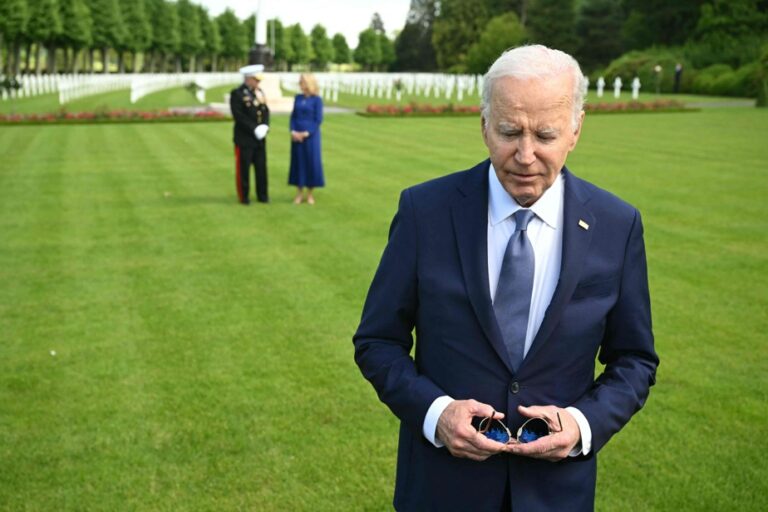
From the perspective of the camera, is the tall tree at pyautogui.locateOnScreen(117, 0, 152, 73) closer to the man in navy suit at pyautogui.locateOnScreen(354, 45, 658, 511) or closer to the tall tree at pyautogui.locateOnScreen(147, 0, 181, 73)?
the tall tree at pyautogui.locateOnScreen(147, 0, 181, 73)

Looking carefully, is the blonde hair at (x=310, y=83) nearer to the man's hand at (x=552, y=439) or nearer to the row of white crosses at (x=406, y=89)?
the man's hand at (x=552, y=439)

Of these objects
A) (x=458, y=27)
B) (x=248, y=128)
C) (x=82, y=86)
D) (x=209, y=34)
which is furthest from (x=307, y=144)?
(x=209, y=34)

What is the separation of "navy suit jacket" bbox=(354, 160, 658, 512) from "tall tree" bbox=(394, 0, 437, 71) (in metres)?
112

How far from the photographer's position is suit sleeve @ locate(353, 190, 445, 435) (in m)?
2.34

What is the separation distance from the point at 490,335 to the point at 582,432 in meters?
0.34

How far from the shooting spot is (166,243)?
34.7ft

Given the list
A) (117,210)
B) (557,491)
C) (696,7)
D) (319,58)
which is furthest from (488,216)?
(319,58)

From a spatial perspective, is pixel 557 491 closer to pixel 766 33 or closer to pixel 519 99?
pixel 519 99

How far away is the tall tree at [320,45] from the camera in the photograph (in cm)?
13300

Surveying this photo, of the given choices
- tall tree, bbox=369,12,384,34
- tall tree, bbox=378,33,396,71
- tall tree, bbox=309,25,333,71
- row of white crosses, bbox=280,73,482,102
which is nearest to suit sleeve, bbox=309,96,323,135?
row of white crosses, bbox=280,73,482,102

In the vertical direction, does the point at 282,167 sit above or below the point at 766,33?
below

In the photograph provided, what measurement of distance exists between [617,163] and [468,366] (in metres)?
16.2

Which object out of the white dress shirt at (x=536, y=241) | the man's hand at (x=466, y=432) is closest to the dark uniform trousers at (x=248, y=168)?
the white dress shirt at (x=536, y=241)

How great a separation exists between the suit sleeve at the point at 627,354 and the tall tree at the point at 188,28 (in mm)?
100428
